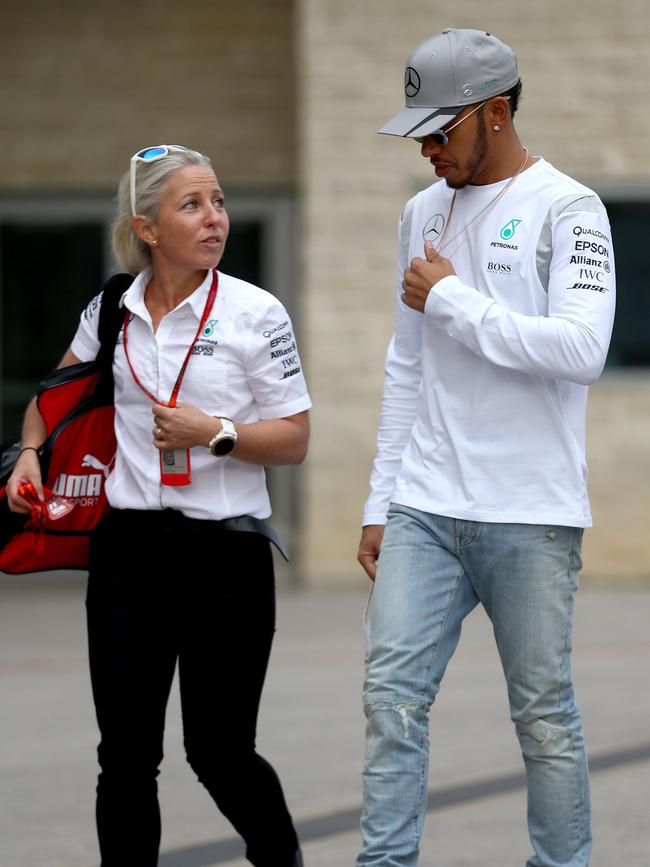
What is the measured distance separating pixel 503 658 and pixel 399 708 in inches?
10.8

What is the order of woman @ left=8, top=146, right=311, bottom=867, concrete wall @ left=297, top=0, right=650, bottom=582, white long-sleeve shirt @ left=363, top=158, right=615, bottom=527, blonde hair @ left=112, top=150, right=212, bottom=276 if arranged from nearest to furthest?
1. white long-sleeve shirt @ left=363, top=158, right=615, bottom=527
2. woman @ left=8, top=146, right=311, bottom=867
3. blonde hair @ left=112, top=150, right=212, bottom=276
4. concrete wall @ left=297, top=0, right=650, bottom=582

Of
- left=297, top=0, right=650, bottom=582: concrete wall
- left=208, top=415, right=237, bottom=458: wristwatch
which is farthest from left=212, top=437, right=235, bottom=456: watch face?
left=297, top=0, right=650, bottom=582: concrete wall

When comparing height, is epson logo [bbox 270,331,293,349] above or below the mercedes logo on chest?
below

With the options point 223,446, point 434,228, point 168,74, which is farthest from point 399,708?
A: point 168,74

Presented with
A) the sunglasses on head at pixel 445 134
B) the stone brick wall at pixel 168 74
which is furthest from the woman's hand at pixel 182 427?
the stone brick wall at pixel 168 74

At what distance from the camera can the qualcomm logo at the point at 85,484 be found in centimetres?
434

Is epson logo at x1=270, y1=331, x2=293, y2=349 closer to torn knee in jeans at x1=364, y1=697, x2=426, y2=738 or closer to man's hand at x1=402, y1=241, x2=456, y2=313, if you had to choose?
man's hand at x1=402, y1=241, x2=456, y2=313

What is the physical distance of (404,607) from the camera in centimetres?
392

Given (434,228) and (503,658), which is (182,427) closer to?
(434,228)

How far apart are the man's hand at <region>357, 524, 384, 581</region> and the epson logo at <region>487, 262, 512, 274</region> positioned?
68cm

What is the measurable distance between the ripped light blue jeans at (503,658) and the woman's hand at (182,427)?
0.51 metres

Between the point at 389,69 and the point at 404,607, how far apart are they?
8.17 m

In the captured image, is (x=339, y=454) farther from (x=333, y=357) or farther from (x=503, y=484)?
(x=503, y=484)

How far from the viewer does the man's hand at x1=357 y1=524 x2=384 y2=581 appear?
4168 millimetres
